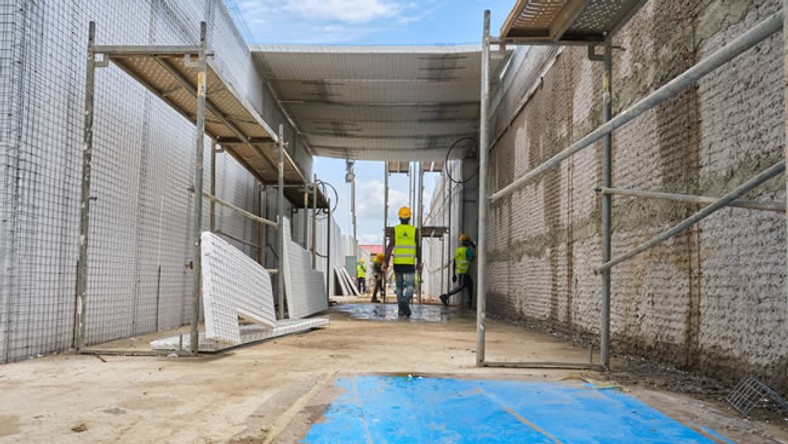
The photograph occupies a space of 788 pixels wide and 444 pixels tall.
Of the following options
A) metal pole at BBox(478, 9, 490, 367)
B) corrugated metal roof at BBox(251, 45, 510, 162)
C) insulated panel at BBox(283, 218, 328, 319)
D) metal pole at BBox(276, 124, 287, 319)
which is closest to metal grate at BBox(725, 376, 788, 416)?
metal pole at BBox(478, 9, 490, 367)

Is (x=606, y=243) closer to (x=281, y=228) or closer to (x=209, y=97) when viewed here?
(x=209, y=97)

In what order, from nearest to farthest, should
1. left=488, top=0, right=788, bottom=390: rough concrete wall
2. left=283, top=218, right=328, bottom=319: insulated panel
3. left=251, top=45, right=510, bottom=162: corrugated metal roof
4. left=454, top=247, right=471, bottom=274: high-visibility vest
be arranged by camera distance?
1. left=488, top=0, right=788, bottom=390: rough concrete wall
2. left=283, top=218, right=328, bottom=319: insulated panel
3. left=251, top=45, right=510, bottom=162: corrugated metal roof
4. left=454, top=247, right=471, bottom=274: high-visibility vest

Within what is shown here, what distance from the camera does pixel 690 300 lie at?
4.11 meters

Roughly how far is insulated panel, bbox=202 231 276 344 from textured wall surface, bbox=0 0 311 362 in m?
1.20

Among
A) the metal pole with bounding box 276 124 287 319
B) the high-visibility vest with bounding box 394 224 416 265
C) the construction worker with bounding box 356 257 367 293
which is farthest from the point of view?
the construction worker with bounding box 356 257 367 293

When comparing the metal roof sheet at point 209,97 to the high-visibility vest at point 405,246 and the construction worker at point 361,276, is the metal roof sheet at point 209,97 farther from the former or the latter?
the construction worker at point 361,276

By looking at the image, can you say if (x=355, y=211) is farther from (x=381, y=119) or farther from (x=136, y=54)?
(x=136, y=54)

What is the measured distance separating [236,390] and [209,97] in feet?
12.2

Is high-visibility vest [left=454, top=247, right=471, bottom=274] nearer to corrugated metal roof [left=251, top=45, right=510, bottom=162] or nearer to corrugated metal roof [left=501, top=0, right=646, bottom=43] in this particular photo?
corrugated metal roof [left=251, top=45, right=510, bottom=162]

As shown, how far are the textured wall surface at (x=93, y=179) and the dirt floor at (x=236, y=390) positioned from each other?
427mm

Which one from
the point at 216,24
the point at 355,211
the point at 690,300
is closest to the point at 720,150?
the point at 690,300

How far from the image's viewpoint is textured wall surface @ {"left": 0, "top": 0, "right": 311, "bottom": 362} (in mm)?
4379

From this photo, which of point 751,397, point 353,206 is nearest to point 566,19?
point 751,397

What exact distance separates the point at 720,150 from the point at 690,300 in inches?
40.9
